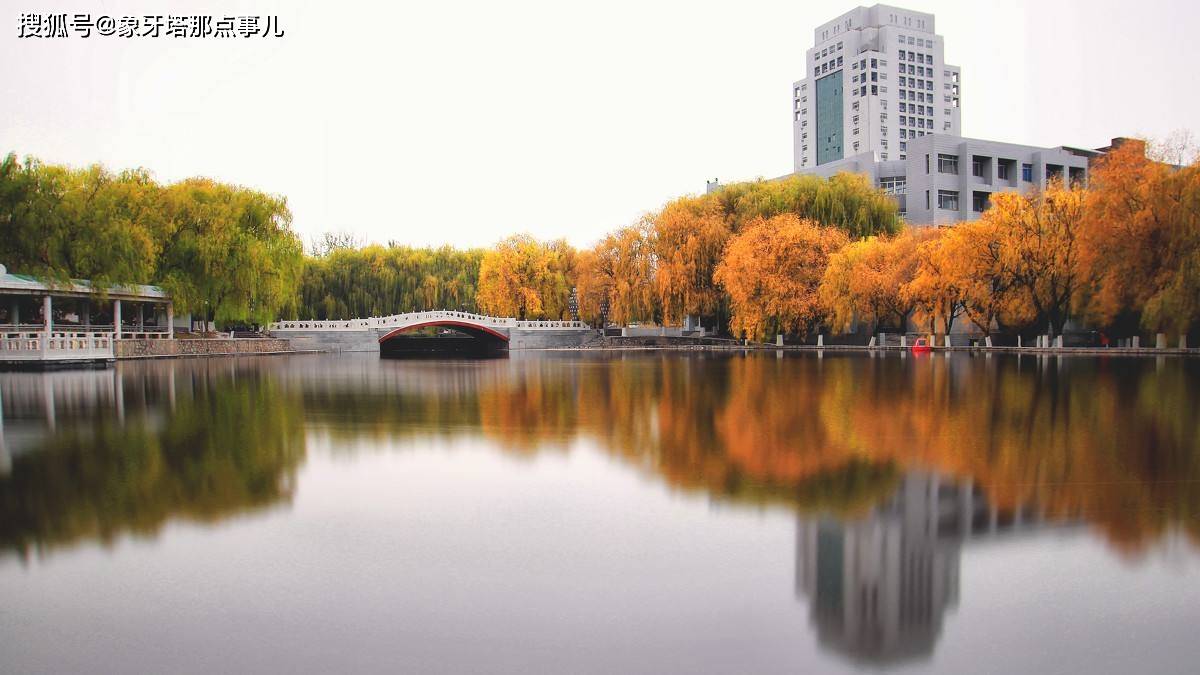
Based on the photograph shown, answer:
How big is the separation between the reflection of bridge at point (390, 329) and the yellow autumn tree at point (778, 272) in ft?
51.1

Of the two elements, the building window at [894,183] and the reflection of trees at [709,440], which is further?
the building window at [894,183]

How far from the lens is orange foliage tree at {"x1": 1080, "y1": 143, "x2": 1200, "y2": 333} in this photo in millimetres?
27969

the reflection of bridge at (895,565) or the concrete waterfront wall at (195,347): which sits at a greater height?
the concrete waterfront wall at (195,347)

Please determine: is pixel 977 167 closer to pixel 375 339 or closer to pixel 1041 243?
pixel 1041 243

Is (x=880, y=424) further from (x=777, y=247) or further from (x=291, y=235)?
(x=291, y=235)

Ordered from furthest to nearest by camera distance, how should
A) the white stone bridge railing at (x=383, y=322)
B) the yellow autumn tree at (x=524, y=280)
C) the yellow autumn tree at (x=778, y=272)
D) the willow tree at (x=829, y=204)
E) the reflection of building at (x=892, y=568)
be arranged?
the yellow autumn tree at (x=524, y=280), the white stone bridge railing at (x=383, y=322), the willow tree at (x=829, y=204), the yellow autumn tree at (x=778, y=272), the reflection of building at (x=892, y=568)

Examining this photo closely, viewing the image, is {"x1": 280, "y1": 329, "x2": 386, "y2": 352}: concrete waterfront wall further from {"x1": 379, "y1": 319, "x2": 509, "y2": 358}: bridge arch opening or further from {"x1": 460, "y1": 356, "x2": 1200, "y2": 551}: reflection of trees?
{"x1": 460, "y1": 356, "x2": 1200, "y2": 551}: reflection of trees

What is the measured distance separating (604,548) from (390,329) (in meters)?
45.9

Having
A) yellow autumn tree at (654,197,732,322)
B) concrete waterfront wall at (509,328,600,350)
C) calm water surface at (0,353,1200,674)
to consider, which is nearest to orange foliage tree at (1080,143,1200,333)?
yellow autumn tree at (654,197,732,322)

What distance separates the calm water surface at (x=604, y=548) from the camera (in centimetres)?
343

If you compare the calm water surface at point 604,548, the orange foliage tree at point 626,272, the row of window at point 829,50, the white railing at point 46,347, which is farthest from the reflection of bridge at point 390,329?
the row of window at point 829,50

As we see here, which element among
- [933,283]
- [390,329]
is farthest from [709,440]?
[390,329]

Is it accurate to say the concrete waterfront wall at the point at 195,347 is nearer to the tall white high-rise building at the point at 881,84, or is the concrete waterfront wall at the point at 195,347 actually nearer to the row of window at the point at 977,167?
the row of window at the point at 977,167

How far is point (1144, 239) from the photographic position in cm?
2955
